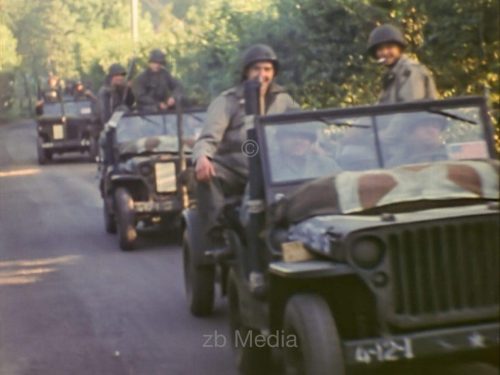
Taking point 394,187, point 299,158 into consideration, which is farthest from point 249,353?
point 394,187

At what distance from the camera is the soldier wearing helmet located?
9.11 metres

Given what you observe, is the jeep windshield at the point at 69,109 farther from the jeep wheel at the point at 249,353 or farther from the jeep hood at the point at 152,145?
the jeep wheel at the point at 249,353

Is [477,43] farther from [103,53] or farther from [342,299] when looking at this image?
[103,53]

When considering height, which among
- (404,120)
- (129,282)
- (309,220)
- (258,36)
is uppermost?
(258,36)

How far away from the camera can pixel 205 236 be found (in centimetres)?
971

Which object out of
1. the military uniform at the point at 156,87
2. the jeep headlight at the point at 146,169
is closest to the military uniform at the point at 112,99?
the military uniform at the point at 156,87

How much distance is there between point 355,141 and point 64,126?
24784mm

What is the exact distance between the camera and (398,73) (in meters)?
9.23

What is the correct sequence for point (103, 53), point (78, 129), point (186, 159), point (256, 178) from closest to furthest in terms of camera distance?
1. point (256, 178)
2. point (186, 159)
3. point (78, 129)
4. point (103, 53)

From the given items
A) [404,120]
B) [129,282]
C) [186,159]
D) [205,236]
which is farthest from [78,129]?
[404,120]

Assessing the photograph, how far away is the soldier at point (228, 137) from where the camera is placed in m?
9.12

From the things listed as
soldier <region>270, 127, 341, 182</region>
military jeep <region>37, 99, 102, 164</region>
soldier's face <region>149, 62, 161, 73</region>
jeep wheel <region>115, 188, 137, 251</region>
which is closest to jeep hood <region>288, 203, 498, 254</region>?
soldier <region>270, 127, 341, 182</region>

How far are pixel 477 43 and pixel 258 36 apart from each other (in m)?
8.17

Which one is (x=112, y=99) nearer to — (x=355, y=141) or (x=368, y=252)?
(x=355, y=141)
